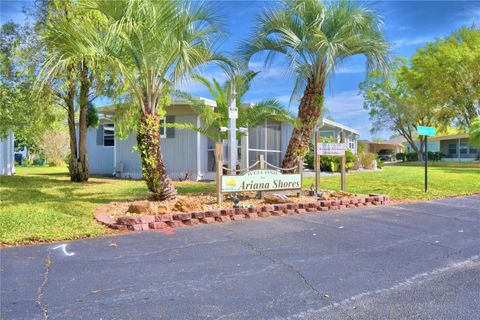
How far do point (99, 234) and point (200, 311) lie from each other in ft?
11.6

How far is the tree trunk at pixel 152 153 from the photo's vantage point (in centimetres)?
851

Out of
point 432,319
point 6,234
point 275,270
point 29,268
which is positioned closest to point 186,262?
point 275,270

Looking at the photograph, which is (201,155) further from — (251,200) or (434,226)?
(434,226)

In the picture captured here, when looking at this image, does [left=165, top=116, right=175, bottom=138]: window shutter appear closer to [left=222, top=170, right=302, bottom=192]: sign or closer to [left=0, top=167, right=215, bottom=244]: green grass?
[left=0, top=167, right=215, bottom=244]: green grass

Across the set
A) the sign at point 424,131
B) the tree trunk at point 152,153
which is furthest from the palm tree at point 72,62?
the sign at point 424,131

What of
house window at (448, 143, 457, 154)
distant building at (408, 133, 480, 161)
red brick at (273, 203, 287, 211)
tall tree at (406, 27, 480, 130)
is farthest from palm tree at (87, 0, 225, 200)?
house window at (448, 143, 457, 154)

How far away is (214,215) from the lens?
7531 millimetres

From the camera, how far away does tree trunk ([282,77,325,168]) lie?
35.0 feet

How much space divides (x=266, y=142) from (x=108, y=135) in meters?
7.95

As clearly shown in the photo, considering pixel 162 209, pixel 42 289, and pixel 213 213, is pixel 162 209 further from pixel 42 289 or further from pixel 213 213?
pixel 42 289

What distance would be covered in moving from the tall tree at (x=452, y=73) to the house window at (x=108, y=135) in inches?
1037

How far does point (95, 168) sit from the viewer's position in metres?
20.3

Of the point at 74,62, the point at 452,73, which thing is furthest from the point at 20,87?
the point at 452,73

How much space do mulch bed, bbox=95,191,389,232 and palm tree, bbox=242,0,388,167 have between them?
5.96 feet
